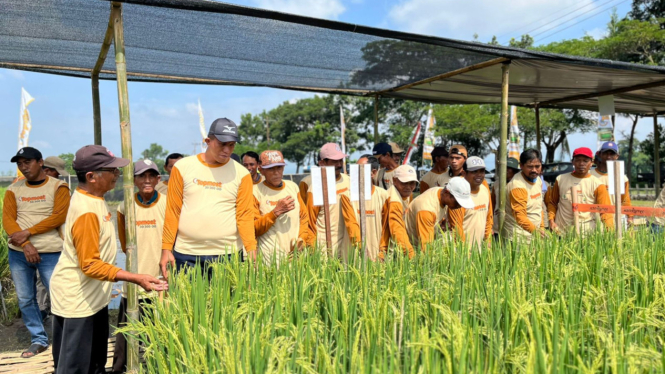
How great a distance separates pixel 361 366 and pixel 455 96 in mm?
5844

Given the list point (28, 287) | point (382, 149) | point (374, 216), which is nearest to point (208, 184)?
point (374, 216)

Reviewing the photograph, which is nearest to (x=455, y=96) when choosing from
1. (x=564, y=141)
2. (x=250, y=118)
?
(x=564, y=141)

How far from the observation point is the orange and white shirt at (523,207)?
4.10 m

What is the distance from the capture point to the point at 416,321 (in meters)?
1.53

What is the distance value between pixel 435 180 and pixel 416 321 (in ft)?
10.6

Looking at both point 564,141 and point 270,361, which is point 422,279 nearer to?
point 270,361

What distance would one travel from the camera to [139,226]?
3156mm

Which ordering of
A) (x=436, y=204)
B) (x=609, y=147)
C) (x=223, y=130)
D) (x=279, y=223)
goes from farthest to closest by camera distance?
(x=609, y=147) < (x=436, y=204) < (x=279, y=223) < (x=223, y=130)

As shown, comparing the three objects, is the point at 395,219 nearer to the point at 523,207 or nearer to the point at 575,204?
the point at 523,207

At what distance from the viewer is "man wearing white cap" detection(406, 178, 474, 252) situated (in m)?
3.23

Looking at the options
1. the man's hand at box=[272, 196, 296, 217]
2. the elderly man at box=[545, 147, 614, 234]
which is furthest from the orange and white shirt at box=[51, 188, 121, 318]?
the elderly man at box=[545, 147, 614, 234]

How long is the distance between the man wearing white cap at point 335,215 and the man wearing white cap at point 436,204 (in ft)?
Answer: 1.74

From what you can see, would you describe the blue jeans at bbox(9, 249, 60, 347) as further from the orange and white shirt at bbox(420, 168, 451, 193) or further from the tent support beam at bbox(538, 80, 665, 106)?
the tent support beam at bbox(538, 80, 665, 106)

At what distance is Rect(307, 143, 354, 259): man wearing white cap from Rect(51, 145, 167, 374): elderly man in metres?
1.52
